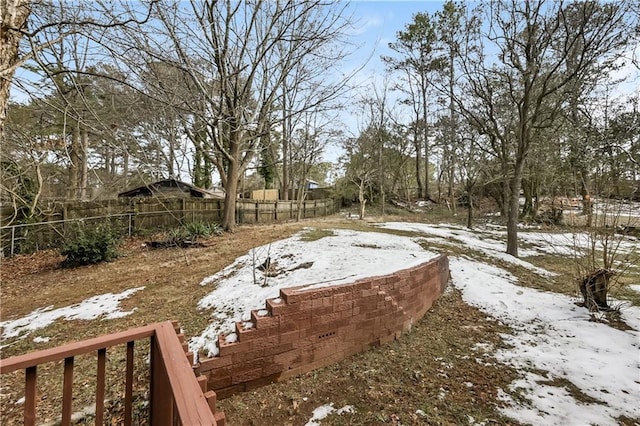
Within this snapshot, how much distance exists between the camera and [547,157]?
1202 centimetres

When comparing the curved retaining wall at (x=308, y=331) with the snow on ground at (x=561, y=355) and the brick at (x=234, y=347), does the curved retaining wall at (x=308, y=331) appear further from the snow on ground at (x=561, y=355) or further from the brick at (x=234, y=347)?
the snow on ground at (x=561, y=355)

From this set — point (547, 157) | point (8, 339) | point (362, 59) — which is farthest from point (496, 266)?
point (547, 157)

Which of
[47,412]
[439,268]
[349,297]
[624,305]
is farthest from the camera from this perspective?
[439,268]

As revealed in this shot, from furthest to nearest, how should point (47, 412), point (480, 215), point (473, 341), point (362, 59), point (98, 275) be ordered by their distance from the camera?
point (480, 215), point (362, 59), point (98, 275), point (473, 341), point (47, 412)

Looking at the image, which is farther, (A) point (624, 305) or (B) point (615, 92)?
(B) point (615, 92)

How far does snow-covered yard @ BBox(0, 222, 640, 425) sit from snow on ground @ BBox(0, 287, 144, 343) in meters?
0.02

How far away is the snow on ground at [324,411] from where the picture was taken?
2.12 m

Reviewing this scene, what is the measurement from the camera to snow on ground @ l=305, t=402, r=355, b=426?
2.12 meters

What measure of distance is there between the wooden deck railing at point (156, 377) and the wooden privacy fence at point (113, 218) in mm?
4049

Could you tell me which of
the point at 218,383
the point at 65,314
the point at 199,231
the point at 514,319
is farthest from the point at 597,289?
the point at 199,231

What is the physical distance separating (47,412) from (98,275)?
14.1 ft

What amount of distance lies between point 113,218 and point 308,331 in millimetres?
9075

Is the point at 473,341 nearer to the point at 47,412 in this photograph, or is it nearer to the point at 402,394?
the point at 402,394

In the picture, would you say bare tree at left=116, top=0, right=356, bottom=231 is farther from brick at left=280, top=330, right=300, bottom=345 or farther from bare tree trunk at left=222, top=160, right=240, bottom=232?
brick at left=280, top=330, right=300, bottom=345
